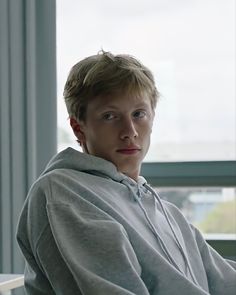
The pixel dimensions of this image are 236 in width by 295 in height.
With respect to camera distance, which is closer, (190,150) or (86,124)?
(86,124)

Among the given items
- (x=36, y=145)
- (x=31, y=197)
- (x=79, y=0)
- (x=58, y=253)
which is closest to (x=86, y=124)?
(x=31, y=197)

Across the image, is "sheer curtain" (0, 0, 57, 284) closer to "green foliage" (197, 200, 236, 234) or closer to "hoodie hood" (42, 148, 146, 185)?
"green foliage" (197, 200, 236, 234)

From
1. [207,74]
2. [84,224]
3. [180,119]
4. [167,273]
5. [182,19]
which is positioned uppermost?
[182,19]

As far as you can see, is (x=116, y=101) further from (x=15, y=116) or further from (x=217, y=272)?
(x=15, y=116)

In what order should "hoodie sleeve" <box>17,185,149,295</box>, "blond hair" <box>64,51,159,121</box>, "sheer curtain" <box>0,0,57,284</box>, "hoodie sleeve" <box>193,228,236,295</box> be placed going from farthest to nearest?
"sheer curtain" <box>0,0,57,284</box> < "hoodie sleeve" <box>193,228,236,295</box> < "blond hair" <box>64,51,159,121</box> < "hoodie sleeve" <box>17,185,149,295</box>

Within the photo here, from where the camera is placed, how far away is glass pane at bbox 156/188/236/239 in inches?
96.7

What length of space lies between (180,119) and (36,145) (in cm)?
57

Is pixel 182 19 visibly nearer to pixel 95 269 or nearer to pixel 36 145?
pixel 36 145

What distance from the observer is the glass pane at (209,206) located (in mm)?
2457

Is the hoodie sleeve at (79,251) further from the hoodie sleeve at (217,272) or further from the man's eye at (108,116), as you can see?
the hoodie sleeve at (217,272)

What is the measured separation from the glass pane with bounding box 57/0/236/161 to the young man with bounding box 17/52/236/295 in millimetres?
871

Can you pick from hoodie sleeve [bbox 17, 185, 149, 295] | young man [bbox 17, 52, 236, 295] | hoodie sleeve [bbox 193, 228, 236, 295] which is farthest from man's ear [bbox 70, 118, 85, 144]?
hoodie sleeve [bbox 193, 228, 236, 295]

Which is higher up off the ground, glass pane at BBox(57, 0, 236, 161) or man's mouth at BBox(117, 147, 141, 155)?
glass pane at BBox(57, 0, 236, 161)

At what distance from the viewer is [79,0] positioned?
8.50ft
